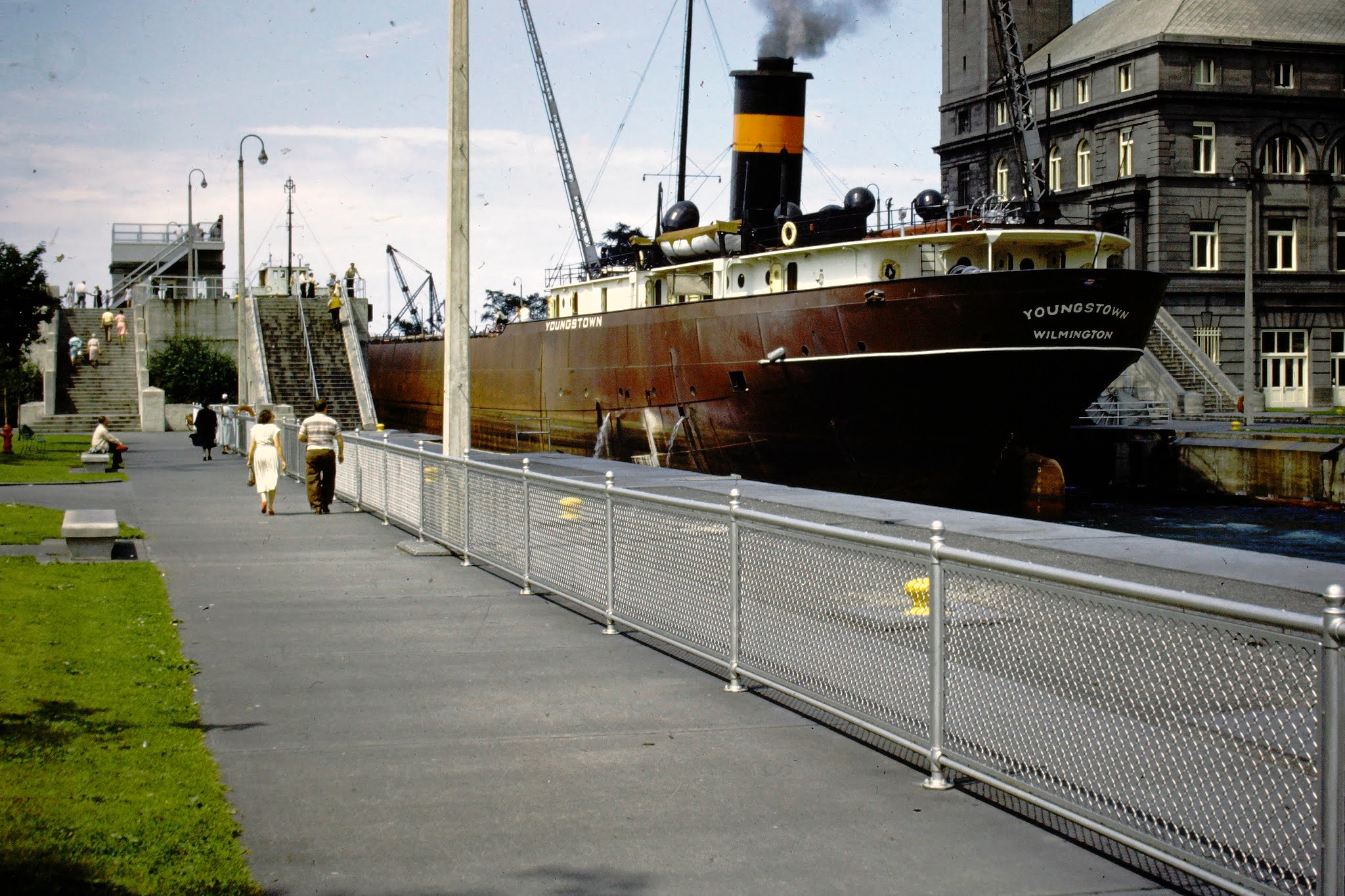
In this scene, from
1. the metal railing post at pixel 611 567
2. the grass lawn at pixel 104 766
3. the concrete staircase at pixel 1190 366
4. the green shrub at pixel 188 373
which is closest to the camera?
the grass lawn at pixel 104 766

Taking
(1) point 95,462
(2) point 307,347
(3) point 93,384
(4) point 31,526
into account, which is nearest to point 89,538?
(4) point 31,526

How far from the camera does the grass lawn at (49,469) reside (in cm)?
2669

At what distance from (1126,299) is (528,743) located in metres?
24.2

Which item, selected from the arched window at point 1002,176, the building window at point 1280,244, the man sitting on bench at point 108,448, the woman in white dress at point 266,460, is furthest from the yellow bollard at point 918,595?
the arched window at point 1002,176

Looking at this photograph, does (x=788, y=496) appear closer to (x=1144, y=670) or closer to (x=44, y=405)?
(x=1144, y=670)

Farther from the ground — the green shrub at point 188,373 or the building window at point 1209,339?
the building window at point 1209,339

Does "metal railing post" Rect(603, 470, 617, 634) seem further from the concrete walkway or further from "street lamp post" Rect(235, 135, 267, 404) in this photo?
"street lamp post" Rect(235, 135, 267, 404)

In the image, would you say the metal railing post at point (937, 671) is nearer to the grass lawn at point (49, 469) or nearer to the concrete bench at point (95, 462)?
the grass lawn at point (49, 469)

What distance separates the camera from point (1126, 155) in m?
65.5

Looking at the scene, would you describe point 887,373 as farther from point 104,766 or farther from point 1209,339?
point 1209,339

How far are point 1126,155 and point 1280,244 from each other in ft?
29.0

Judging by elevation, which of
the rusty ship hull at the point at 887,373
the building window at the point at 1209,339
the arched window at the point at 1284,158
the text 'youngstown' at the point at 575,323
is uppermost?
the arched window at the point at 1284,158

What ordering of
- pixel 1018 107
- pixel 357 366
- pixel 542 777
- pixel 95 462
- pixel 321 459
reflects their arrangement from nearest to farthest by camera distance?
pixel 542 777 → pixel 321 459 → pixel 95 462 → pixel 357 366 → pixel 1018 107

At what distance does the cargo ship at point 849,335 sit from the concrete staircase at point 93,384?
83.0 ft
